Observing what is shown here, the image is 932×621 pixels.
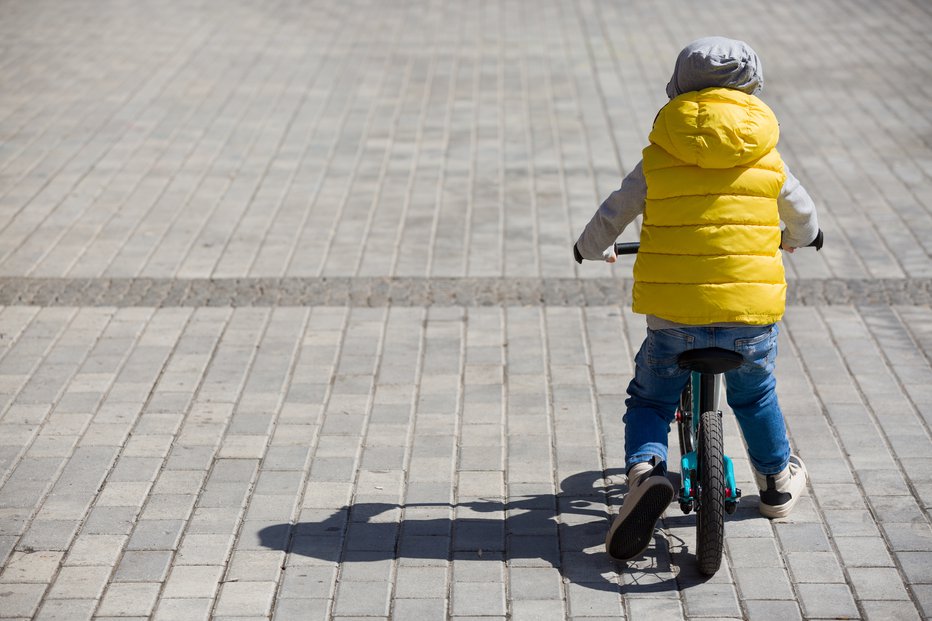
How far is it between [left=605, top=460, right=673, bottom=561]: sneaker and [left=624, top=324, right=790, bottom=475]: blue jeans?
0.31 feet

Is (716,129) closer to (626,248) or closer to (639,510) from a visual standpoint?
(626,248)

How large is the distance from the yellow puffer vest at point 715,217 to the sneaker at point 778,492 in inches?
31.9

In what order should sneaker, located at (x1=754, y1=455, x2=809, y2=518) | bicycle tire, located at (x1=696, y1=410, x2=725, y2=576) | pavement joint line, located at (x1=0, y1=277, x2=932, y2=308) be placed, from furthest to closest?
pavement joint line, located at (x1=0, y1=277, x2=932, y2=308) < sneaker, located at (x1=754, y1=455, x2=809, y2=518) < bicycle tire, located at (x1=696, y1=410, x2=725, y2=576)

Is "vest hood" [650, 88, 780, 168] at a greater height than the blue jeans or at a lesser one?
greater

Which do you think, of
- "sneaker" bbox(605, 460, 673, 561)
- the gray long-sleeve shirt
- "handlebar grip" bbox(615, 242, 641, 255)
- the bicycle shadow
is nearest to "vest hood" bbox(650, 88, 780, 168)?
the gray long-sleeve shirt

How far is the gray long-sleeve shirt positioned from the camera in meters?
4.04

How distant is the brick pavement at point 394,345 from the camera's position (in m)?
4.19

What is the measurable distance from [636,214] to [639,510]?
1.04 metres

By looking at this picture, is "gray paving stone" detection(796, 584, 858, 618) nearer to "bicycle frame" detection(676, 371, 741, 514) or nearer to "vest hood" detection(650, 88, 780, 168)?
"bicycle frame" detection(676, 371, 741, 514)

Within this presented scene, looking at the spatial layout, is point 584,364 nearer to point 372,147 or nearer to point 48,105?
point 372,147

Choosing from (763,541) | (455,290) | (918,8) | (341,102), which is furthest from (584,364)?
(918,8)

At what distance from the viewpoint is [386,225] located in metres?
7.75

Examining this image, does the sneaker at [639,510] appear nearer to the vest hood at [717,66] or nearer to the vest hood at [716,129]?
the vest hood at [716,129]

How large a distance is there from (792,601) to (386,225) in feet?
14.4
